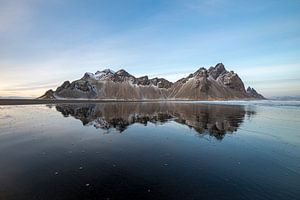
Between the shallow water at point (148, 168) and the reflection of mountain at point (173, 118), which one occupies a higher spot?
the reflection of mountain at point (173, 118)

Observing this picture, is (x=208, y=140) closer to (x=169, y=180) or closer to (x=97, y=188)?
(x=169, y=180)

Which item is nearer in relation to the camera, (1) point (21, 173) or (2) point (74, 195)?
(2) point (74, 195)

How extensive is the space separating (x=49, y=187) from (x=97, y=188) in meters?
2.42

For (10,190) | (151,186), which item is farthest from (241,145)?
(10,190)

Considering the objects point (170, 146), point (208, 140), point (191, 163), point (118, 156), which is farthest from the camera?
point (208, 140)

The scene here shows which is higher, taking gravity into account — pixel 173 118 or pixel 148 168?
pixel 173 118

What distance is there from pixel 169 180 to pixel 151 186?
132 cm

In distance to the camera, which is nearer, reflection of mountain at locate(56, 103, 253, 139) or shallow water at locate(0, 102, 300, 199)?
shallow water at locate(0, 102, 300, 199)

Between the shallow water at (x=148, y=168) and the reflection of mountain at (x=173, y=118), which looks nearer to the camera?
the shallow water at (x=148, y=168)

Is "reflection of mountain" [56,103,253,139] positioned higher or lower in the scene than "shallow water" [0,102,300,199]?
higher

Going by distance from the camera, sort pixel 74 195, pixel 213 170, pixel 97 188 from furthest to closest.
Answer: pixel 213 170 → pixel 97 188 → pixel 74 195

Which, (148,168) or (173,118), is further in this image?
(173,118)

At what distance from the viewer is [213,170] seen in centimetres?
1456

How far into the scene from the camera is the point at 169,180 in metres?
12.7
